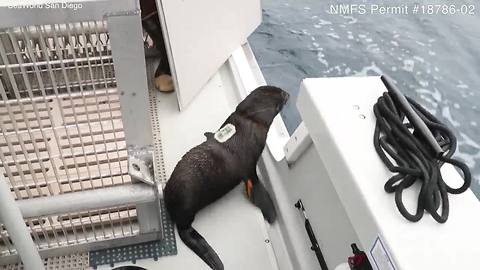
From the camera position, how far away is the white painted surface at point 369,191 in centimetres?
80

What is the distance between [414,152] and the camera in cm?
93

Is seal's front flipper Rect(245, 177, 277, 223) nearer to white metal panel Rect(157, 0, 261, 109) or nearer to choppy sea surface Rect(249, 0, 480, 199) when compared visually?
white metal panel Rect(157, 0, 261, 109)

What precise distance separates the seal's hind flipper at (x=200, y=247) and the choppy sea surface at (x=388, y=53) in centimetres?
104

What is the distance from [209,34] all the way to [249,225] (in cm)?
88

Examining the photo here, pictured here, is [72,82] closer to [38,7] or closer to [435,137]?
→ [38,7]

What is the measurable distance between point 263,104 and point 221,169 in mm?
347

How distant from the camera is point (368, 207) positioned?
0.86 m

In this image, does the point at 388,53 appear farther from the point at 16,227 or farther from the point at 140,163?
the point at 16,227

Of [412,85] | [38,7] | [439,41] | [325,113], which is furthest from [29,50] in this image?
[439,41]

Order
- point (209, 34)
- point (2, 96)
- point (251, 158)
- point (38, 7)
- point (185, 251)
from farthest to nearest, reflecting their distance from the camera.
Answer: point (209, 34) → point (251, 158) → point (185, 251) → point (2, 96) → point (38, 7)

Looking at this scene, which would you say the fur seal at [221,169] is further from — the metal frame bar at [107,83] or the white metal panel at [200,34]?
the white metal panel at [200,34]

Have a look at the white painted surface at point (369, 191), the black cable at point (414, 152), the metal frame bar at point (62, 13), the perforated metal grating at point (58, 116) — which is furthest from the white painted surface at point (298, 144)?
the metal frame bar at point (62, 13)

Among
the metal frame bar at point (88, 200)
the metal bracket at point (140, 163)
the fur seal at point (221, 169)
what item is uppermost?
the metal bracket at point (140, 163)

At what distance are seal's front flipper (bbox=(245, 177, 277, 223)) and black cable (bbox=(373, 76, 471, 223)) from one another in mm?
602
